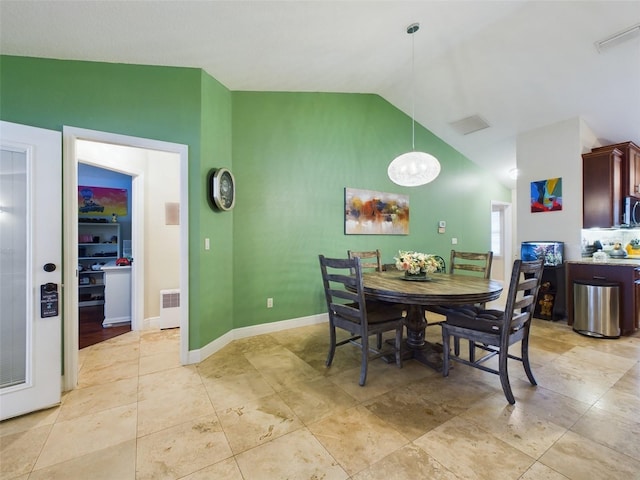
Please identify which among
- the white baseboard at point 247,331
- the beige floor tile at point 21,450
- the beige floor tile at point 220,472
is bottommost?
the beige floor tile at point 21,450

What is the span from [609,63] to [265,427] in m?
4.68

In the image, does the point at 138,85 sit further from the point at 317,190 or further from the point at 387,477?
the point at 387,477

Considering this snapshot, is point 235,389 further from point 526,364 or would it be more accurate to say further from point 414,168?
point 414,168

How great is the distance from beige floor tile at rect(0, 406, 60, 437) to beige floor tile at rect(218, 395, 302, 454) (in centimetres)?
108

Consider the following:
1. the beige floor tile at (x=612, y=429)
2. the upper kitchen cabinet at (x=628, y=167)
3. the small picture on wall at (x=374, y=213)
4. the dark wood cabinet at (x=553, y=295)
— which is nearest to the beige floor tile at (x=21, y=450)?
the beige floor tile at (x=612, y=429)

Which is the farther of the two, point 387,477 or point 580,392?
point 580,392

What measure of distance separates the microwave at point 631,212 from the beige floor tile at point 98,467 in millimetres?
5645

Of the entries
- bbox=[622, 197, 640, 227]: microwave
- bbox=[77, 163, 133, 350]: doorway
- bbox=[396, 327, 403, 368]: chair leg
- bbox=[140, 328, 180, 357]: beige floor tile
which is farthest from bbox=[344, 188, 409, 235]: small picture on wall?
bbox=[77, 163, 133, 350]: doorway

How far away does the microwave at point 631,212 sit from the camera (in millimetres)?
3643

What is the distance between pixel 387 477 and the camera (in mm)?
1315

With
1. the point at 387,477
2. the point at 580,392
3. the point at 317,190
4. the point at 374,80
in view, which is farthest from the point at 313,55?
the point at 580,392

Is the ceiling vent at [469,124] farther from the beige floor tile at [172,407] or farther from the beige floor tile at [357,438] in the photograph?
the beige floor tile at [172,407]

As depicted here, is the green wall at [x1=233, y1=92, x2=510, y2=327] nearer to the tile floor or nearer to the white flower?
the tile floor

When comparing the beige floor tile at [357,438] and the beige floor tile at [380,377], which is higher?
the beige floor tile at [380,377]
